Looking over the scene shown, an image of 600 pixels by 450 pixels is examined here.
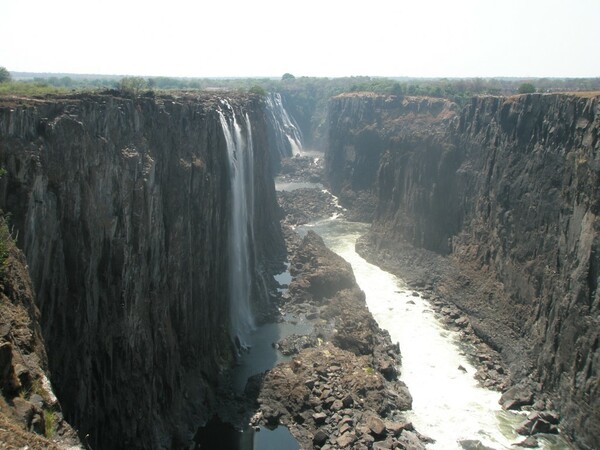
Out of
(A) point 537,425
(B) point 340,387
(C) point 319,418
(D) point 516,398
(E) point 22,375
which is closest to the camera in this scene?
(E) point 22,375

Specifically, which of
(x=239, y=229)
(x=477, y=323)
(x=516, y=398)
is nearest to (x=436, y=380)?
(x=516, y=398)

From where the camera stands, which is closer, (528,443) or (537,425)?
(528,443)

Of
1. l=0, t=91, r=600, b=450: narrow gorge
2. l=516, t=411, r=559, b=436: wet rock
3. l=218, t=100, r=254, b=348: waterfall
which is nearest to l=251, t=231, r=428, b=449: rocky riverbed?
l=0, t=91, r=600, b=450: narrow gorge

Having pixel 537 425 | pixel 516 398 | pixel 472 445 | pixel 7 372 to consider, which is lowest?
pixel 472 445

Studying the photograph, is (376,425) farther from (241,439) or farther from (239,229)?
(239,229)

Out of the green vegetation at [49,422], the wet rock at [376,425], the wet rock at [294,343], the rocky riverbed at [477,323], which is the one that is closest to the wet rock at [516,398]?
the rocky riverbed at [477,323]

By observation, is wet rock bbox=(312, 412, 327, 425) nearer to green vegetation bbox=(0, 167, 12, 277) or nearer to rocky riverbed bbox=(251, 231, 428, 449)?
rocky riverbed bbox=(251, 231, 428, 449)

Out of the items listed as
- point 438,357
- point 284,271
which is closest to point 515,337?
point 438,357

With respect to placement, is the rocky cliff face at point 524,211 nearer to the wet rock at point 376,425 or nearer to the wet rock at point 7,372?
the wet rock at point 376,425
